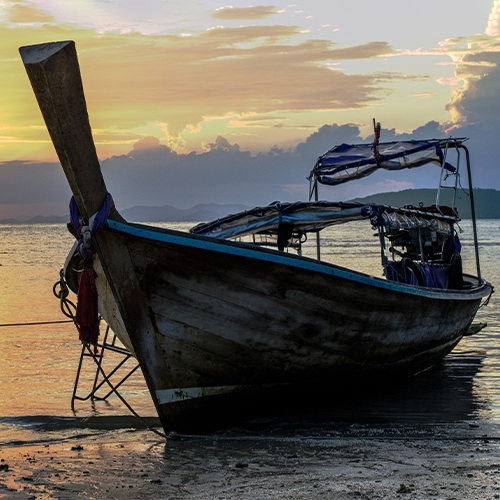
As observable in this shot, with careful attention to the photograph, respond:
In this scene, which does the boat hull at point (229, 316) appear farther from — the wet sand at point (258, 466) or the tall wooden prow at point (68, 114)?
the wet sand at point (258, 466)

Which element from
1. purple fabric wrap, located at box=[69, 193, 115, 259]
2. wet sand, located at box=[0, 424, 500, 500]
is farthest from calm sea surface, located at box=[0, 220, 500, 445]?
purple fabric wrap, located at box=[69, 193, 115, 259]

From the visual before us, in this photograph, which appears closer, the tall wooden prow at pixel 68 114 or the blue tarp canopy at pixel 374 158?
the tall wooden prow at pixel 68 114

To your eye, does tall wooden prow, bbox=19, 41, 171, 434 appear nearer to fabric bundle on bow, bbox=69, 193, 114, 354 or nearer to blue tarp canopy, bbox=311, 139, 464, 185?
fabric bundle on bow, bbox=69, 193, 114, 354

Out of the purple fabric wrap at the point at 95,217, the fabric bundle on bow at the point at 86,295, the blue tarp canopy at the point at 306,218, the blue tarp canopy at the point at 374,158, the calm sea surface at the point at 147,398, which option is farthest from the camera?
the blue tarp canopy at the point at 374,158

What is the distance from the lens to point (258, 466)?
506 centimetres

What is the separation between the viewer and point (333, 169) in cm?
1091

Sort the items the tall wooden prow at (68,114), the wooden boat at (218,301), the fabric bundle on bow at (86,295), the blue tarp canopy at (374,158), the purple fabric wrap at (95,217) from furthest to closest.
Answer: the blue tarp canopy at (374,158) < the fabric bundle on bow at (86,295) < the purple fabric wrap at (95,217) < the wooden boat at (218,301) < the tall wooden prow at (68,114)

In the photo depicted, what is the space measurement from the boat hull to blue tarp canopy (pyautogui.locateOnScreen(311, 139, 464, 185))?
4262 millimetres

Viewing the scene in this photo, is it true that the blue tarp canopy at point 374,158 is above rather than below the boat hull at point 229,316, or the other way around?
above

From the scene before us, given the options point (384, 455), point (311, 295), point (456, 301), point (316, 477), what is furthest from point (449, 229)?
point (316, 477)

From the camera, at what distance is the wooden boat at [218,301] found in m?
4.70

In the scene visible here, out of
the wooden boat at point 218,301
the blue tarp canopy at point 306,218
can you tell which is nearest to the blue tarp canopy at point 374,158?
the blue tarp canopy at point 306,218

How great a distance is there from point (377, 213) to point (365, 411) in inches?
99.3

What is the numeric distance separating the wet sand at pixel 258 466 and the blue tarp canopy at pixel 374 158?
5.61 meters
